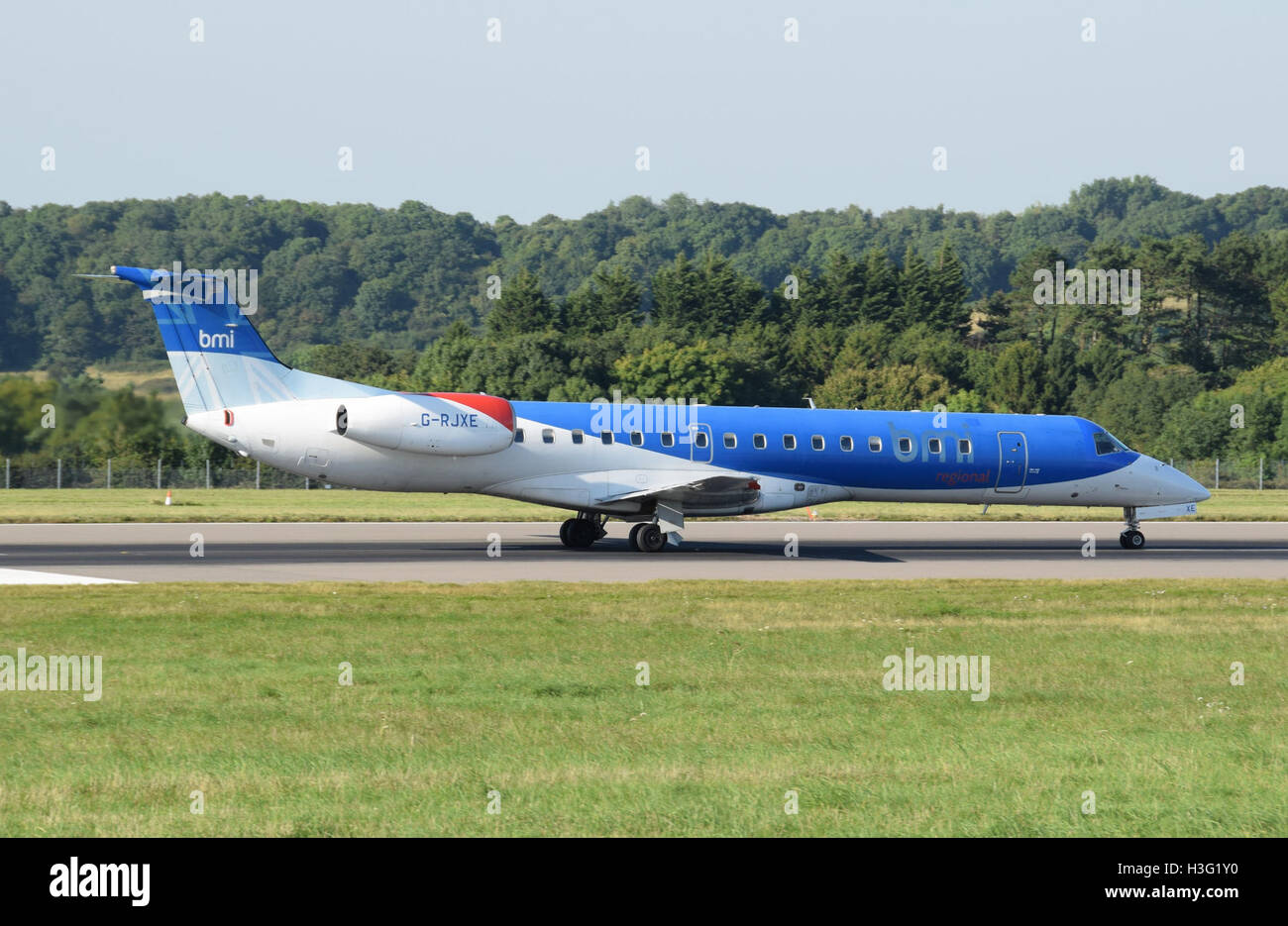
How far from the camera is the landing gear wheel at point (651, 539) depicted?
31.1m

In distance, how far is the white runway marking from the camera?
22939mm

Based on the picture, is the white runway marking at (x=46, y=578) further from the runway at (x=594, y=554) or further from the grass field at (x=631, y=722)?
the grass field at (x=631, y=722)

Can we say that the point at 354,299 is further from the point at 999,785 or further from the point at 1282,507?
the point at 999,785

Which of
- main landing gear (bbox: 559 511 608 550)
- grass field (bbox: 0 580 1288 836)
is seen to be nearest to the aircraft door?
main landing gear (bbox: 559 511 608 550)

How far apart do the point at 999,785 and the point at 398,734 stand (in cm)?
459

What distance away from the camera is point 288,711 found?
40.2 feet

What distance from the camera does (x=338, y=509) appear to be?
4919 cm

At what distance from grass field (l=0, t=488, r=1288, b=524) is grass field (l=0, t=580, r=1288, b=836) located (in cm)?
2459

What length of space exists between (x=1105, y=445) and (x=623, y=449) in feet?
40.8

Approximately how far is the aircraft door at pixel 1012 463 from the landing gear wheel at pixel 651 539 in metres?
8.64

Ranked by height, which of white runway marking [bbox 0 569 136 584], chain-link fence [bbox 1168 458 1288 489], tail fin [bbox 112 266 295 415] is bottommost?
white runway marking [bbox 0 569 136 584]

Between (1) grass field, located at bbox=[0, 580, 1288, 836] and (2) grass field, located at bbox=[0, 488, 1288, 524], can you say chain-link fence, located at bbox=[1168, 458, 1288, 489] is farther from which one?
(1) grass field, located at bbox=[0, 580, 1288, 836]

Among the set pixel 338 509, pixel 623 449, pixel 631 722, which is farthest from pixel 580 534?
pixel 631 722

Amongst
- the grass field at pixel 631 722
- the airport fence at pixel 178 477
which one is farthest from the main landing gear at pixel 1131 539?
the airport fence at pixel 178 477
